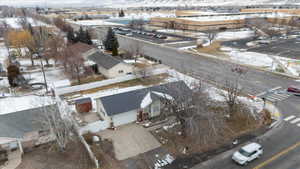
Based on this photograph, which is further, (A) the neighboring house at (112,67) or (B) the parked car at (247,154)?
(A) the neighboring house at (112,67)

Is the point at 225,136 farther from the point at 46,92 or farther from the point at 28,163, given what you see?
the point at 46,92

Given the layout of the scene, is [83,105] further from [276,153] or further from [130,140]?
[276,153]

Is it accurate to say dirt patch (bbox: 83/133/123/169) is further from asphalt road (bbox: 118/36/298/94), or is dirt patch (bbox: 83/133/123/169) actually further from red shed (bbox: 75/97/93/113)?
asphalt road (bbox: 118/36/298/94)

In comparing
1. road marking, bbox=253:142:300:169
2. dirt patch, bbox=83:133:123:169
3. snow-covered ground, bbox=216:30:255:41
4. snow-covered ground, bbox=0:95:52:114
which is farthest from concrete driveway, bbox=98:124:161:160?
snow-covered ground, bbox=216:30:255:41

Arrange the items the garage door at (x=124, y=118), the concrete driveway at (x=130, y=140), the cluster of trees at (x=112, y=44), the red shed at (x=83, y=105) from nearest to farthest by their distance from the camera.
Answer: the concrete driveway at (x=130, y=140), the garage door at (x=124, y=118), the red shed at (x=83, y=105), the cluster of trees at (x=112, y=44)

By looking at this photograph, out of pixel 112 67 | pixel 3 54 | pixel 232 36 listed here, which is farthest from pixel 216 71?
pixel 3 54

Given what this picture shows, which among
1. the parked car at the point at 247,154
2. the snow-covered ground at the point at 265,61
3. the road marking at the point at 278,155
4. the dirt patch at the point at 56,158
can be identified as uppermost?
the snow-covered ground at the point at 265,61

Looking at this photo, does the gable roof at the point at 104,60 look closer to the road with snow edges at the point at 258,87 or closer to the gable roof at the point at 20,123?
the road with snow edges at the point at 258,87

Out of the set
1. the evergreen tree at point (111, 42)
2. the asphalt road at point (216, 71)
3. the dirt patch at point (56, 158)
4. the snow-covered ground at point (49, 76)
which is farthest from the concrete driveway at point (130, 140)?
the evergreen tree at point (111, 42)
